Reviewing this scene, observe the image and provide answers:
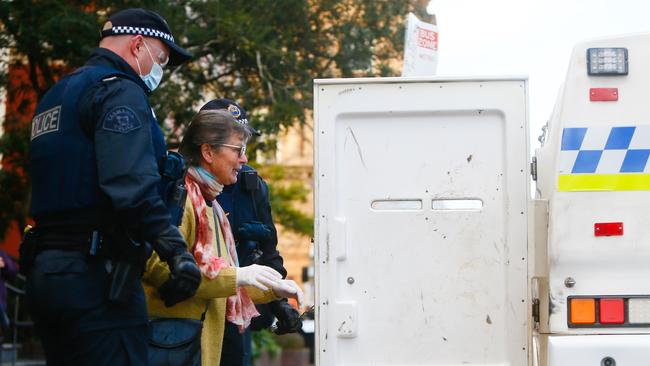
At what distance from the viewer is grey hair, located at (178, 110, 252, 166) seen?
5711mm

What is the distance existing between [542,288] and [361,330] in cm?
93

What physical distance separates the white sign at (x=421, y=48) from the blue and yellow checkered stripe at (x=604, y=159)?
3941 millimetres

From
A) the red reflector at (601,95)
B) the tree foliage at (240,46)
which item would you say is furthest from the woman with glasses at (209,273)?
the tree foliage at (240,46)

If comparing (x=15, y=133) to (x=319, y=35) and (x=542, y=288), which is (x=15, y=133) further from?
(x=542, y=288)

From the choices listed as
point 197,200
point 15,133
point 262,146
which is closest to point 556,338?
point 197,200

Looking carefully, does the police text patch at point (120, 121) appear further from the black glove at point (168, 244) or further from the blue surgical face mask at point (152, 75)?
the blue surgical face mask at point (152, 75)

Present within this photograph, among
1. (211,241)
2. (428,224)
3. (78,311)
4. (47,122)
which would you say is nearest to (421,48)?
(428,224)

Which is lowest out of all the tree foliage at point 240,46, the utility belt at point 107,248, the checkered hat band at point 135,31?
the utility belt at point 107,248

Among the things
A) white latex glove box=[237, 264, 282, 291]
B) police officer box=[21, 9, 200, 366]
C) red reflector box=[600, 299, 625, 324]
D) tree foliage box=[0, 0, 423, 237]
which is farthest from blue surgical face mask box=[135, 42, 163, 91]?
Result: tree foliage box=[0, 0, 423, 237]

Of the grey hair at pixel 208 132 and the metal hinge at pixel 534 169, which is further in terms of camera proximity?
the metal hinge at pixel 534 169

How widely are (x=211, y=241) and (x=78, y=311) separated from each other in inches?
48.1

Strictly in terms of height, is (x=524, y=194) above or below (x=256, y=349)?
above

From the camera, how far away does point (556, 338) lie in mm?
5629

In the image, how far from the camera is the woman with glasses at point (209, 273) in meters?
5.21
